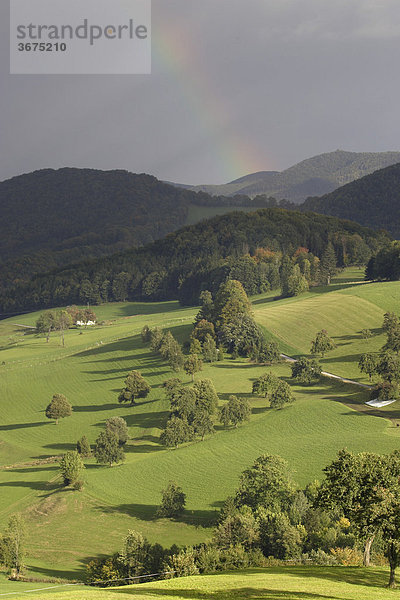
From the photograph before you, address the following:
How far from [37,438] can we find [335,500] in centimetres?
7371

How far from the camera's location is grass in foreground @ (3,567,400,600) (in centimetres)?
3306

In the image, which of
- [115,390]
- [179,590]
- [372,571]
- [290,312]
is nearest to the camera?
[179,590]

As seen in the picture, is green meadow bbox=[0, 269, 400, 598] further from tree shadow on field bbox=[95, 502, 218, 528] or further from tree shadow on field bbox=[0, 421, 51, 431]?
tree shadow on field bbox=[0, 421, 51, 431]

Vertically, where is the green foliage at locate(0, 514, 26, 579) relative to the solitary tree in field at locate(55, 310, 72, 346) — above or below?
below

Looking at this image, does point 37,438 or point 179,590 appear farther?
point 37,438

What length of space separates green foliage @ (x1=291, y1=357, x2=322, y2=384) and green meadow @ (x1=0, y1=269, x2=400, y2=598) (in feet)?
7.81

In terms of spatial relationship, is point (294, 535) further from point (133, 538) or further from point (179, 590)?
point (179, 590)

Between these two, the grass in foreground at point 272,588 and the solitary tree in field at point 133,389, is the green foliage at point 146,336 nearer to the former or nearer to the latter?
the solitary tree in field at point 133,389

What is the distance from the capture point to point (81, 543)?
63375mm

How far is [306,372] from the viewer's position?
109625 millimetres

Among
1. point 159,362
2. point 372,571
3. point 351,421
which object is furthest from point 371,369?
point 372,571

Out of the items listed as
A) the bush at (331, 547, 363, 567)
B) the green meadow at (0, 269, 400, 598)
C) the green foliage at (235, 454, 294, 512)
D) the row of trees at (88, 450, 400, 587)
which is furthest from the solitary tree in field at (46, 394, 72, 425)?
the bush at (331, 547, 363, 567)

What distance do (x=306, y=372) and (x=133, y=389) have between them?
1233 inches

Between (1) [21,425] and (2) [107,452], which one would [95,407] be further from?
(2) [107,452]
